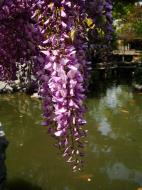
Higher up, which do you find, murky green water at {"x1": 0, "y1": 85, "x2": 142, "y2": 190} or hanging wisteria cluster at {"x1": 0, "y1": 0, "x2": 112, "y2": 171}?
hanging wisteria cluster at {"x1": 0, "y1": 0, "x2": 112, "y2": 171}

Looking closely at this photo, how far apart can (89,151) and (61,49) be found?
867cm

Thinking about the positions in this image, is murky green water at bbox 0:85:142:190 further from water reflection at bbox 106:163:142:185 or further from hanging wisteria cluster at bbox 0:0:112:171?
hanging wisteria cluster at bbox 0:0:112:171

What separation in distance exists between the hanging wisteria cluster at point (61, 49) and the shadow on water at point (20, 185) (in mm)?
6122

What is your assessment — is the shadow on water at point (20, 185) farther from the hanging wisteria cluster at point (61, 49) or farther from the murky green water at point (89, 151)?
the hanging wisteria cluster at point (61, 49)

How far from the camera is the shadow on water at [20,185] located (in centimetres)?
816

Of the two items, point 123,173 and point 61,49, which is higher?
point 61,49

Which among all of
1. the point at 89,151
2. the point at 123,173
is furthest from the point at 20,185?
the point at 89,151

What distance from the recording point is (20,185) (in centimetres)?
832

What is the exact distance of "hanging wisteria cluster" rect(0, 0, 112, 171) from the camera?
1.89 meters

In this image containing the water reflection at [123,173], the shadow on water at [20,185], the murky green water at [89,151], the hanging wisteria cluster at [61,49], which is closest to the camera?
the hanging wisteria cluster at [61,49]

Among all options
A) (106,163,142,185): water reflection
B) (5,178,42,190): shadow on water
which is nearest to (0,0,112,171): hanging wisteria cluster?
(5,178,42,190): shadow on water

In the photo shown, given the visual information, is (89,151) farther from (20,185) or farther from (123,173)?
(20,185)

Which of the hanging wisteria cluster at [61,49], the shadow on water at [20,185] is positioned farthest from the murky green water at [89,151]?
the hanging wisteria cluster at [61,49]

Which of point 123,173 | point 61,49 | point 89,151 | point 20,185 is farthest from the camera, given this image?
point 89,151
